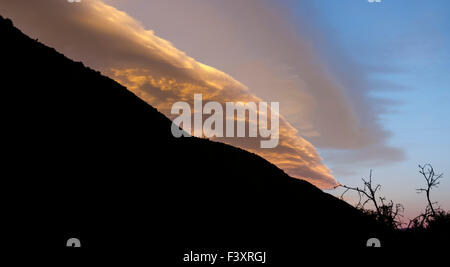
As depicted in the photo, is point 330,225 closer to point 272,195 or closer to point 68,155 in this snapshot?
point 272,195

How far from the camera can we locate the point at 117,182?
10914 mm

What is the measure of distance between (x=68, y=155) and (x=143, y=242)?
447 centimetres

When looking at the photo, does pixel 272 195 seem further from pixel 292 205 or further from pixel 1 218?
pixel 1 218

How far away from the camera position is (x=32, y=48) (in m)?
14.1

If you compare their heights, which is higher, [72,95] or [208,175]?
[72,95]

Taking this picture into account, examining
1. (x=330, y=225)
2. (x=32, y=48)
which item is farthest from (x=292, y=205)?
(x=32, y=48)

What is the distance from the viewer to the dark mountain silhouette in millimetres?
8594

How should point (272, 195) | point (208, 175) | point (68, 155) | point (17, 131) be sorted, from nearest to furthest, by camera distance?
point (17, 131)
point (68, 155)
point (208, 175)
point (272, 195)

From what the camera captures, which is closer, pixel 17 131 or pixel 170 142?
pixel 17 131

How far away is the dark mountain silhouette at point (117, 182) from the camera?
859 centimetres
